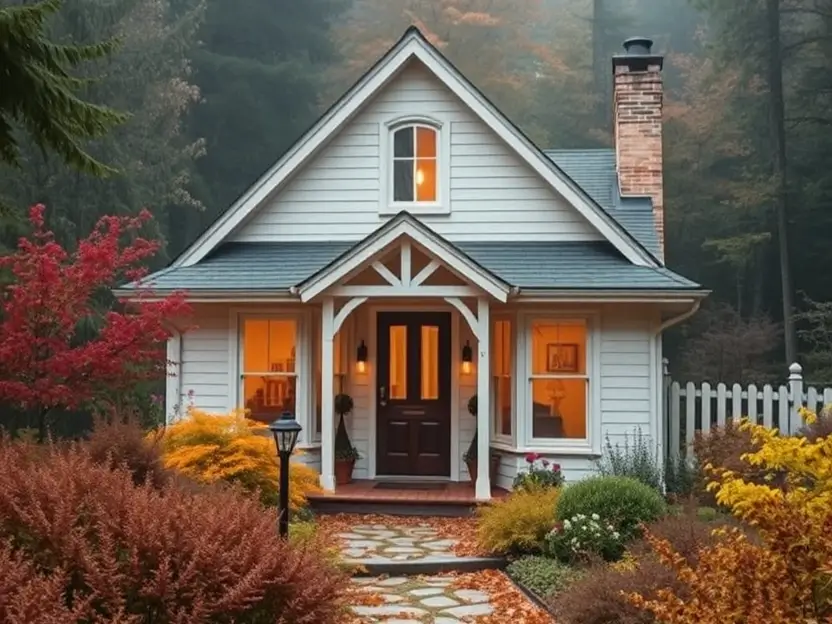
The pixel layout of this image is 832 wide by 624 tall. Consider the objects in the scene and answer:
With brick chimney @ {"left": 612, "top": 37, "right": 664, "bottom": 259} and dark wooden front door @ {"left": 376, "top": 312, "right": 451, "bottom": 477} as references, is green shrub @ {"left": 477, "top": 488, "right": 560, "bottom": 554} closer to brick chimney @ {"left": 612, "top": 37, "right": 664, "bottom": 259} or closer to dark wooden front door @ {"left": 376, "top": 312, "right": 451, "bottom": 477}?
dark wooden front door @ {"left": 376, "top": 312, "right": 451, "bottom": 477}

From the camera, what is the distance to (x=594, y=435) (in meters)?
11.4

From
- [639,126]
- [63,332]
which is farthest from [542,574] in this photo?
[639,126]

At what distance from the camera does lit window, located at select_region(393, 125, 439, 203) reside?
12.7 m

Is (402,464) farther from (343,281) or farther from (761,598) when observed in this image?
(761,598)

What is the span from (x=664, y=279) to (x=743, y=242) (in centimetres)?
1489

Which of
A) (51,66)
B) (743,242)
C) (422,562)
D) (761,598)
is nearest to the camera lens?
(761,598)

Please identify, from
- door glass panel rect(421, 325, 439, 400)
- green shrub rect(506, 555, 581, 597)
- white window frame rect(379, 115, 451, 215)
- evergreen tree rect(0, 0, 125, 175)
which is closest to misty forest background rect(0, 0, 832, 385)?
white window frame rect(379, 115, 451, 215)

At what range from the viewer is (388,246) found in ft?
35.7

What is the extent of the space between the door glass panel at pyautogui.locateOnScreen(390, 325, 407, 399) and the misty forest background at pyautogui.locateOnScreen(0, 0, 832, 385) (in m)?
10.7

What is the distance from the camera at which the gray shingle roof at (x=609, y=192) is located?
1313 cm

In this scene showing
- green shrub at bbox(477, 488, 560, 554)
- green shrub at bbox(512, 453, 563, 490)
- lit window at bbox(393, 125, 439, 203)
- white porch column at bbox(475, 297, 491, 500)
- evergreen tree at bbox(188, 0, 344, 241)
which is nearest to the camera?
green shrub at bbox(477, 488, 560, 554)

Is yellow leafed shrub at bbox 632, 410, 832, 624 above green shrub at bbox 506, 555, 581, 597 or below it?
above

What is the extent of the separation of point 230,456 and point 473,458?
3.75m

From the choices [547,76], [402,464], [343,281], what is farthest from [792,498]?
[547,76]
